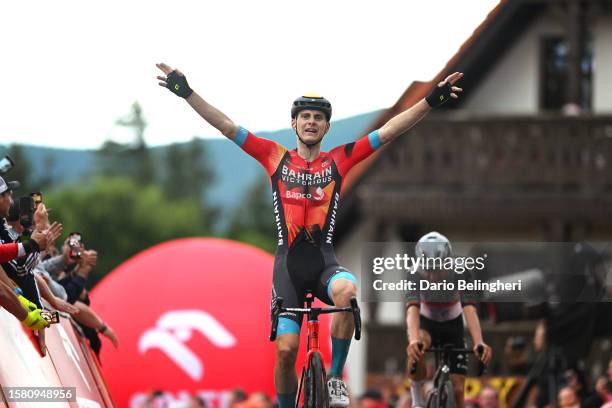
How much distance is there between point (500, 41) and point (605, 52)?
2291 millimetres

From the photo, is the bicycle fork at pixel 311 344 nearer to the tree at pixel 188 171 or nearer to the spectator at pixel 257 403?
the spectator at pixel 257 403

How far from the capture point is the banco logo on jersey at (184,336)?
1030 inches

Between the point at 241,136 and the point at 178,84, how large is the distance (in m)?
0.68

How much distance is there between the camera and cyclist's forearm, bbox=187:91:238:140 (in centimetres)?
1309

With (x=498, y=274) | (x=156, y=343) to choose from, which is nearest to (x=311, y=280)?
(x=498, y=274)

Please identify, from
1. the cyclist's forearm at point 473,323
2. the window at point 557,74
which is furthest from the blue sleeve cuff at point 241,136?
the window at point 557,74

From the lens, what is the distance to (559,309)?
61.5 ft

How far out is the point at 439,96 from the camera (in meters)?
13.1

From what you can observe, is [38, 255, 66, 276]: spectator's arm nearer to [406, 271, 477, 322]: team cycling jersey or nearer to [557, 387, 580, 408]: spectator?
[406, 271, 477, 322]: team cycling jersey

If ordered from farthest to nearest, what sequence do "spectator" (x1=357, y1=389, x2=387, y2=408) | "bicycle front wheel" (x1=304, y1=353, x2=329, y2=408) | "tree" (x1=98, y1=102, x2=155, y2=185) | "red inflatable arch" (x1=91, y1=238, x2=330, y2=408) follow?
"tree" (x1=98, y1=102, x2=155, y2=185) → "red inflatable arch" (x1=91, y1=238, x2=330, y2=408) → "spectator" (x1=357, y1=389, x2=387, y2=408) → "bicycle front wheel" (x1=304, y1=353, x2=329, y2=408)

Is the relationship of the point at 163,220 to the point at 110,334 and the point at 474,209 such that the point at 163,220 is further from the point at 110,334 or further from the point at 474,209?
the point at 110,334

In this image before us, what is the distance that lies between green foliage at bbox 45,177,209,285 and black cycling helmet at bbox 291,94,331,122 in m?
54.2

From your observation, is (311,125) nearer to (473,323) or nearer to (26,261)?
(26,261)

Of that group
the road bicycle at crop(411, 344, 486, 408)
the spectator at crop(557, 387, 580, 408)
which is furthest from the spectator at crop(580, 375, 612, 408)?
the road bicycle at crop(411, 344, 486, 408)
